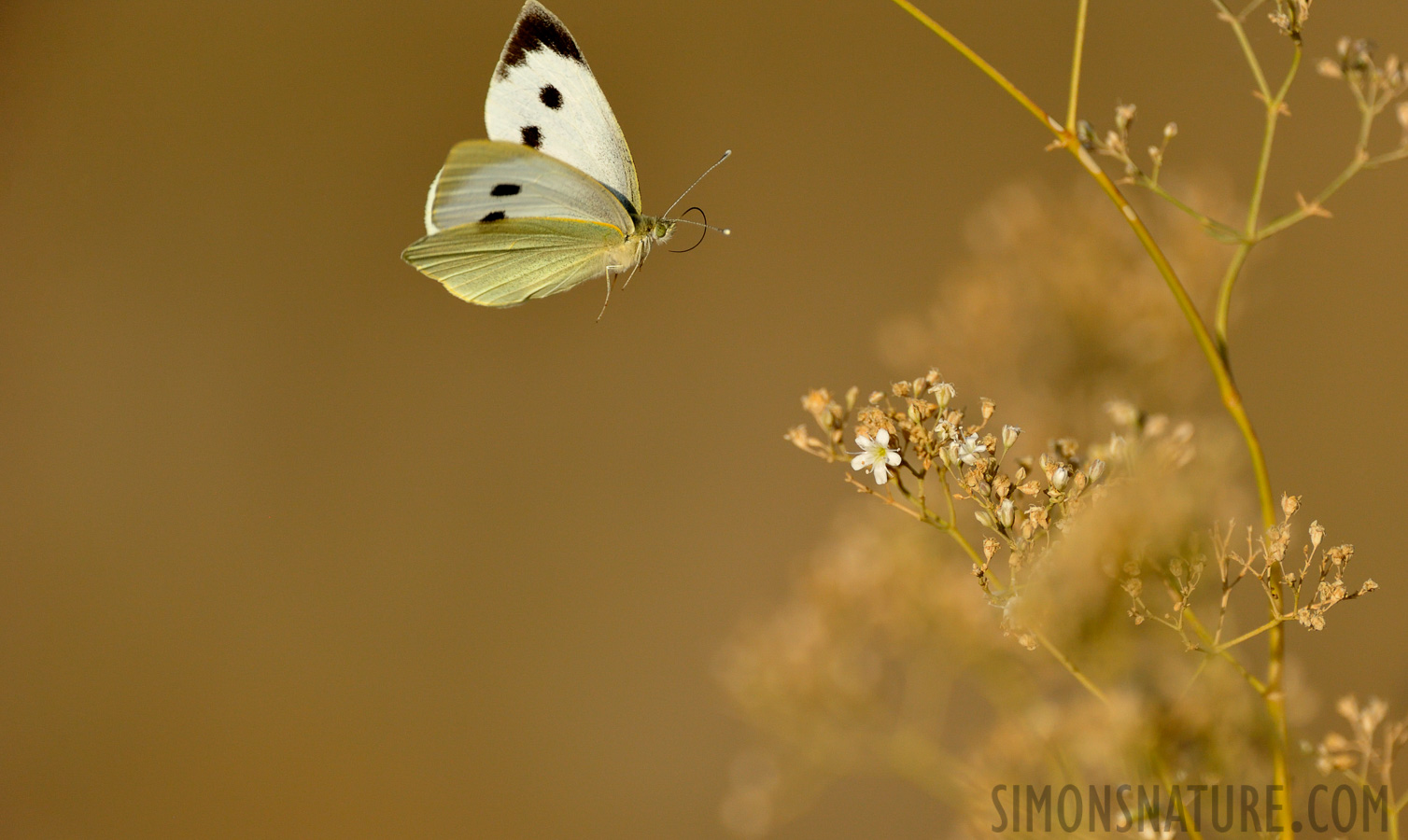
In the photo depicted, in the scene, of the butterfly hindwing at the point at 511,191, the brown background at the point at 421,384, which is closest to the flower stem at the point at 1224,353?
the butterfly hindwing at the point at 511,191

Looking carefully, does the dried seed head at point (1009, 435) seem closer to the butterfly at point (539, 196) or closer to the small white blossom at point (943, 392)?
the small white blossom at point (943, 392)

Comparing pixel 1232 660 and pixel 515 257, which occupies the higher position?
pixel 515 257

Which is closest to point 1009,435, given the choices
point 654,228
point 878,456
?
point 878,456

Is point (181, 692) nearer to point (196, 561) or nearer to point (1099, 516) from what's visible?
point (196, 561)

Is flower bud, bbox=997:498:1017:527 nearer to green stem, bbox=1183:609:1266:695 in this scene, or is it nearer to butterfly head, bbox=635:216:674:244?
green stem, bbox=1183:609:1266:695

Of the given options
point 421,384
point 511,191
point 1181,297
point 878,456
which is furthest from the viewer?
point 421,384

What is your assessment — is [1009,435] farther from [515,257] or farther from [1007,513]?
[515,257]

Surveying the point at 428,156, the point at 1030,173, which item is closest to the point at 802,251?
the point at 1030,173

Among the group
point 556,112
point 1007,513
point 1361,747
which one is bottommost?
point 1361,747
